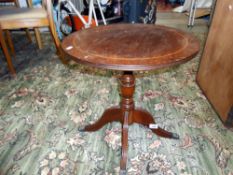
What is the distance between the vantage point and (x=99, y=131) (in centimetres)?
130

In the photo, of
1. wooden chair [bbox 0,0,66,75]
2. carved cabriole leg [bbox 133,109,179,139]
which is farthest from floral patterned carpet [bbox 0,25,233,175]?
wooden chair [bbox 0,0,66,75]

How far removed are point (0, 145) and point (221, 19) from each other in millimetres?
1618

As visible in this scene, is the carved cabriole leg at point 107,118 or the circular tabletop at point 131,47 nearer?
the circular tabletop at point 131,47

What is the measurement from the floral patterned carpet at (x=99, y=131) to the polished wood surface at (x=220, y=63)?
3.8 inches

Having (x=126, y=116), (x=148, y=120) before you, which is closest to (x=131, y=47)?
(x=126, y=116)

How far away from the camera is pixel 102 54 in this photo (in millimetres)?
781

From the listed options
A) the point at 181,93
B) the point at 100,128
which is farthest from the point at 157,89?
the point at 100,128

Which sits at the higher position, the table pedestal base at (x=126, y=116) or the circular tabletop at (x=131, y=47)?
the circular tabletop at (x=131, y=47)

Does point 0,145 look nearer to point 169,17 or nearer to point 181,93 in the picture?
point 181,93

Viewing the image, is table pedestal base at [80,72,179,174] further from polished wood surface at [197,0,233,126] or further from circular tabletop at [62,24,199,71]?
polished wood surface at [197,0,233,126]

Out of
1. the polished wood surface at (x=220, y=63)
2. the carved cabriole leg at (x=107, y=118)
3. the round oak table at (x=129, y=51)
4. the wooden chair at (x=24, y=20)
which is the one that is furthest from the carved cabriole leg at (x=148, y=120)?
the wooden chair at (x=24, y=20)

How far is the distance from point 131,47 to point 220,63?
829 mm

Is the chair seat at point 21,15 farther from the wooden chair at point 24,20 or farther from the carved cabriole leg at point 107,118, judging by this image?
the carved cabriole leg at point 107,118

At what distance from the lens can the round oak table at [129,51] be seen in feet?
2.39
